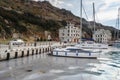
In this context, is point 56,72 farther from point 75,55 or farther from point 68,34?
point 68,34

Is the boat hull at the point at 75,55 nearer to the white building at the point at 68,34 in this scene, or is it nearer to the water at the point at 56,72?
the water at the point at 56,72

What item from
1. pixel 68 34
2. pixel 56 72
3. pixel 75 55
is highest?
pixel 68 34

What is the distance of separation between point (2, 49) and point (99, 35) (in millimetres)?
141596

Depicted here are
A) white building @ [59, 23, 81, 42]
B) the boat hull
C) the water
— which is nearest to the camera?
the water

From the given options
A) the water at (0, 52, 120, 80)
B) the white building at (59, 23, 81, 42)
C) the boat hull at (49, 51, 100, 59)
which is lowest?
the water at (0, 52, 120, 80)

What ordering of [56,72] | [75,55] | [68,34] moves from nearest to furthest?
[56,72]
[75,55]
[68,34]

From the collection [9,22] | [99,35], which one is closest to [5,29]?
[9,22]

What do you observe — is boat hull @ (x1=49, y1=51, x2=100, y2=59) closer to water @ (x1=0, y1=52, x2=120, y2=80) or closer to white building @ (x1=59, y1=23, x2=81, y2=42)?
water @ (x1=0, y1=52, x2=120, y2=80)

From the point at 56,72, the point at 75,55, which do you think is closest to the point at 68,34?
the point at 75,55

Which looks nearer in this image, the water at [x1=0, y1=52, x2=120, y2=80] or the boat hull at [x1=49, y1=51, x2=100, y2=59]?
the water at [x1=0, y1=52, x2=120, y2=80]

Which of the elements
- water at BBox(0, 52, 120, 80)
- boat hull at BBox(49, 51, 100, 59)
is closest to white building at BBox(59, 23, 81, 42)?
boat hull at BBox(49, 51, 100, 59)

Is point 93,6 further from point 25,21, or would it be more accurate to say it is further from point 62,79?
point 62,79

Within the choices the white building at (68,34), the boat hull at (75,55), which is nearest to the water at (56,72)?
the boat hull at (75,55)

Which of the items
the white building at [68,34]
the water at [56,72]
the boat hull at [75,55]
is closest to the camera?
the water at [56,72]
